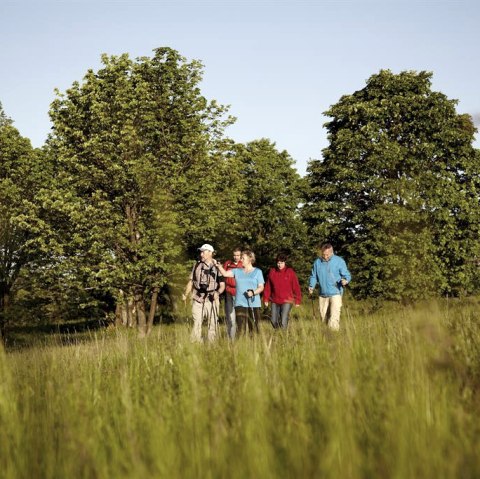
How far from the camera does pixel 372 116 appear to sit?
94.8ft

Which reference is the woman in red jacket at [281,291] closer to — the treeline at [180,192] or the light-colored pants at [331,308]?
the light-colored pants at [331,308]

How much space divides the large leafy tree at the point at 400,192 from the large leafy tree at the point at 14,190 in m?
14.1

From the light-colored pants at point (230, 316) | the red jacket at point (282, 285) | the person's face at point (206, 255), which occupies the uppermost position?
the person's face at point (206, 255)

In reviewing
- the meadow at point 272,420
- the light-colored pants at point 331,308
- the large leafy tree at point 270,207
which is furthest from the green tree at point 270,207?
the meadow at point 272,420

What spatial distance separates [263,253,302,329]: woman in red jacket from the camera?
44.2ft

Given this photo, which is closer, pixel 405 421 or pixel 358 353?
pixel 405 421

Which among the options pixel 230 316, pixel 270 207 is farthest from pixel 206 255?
pixel 270 207

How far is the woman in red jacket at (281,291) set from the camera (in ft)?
44.2

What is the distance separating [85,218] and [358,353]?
67.5 ft

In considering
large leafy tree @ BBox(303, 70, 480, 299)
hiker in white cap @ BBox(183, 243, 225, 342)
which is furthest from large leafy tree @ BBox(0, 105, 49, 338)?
hiker in white cap @ BBox(183, 243, 225, 342)

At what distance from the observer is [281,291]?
44.6ft

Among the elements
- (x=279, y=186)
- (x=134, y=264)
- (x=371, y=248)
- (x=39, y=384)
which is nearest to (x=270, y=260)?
(x=279, y=186)

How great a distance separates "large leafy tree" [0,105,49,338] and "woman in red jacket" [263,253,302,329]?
2016cm

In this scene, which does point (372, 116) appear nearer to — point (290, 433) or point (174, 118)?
point (174, 118)
